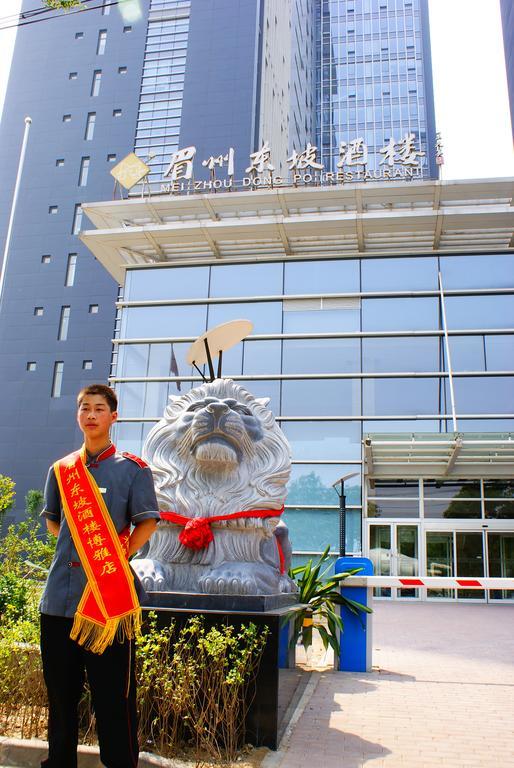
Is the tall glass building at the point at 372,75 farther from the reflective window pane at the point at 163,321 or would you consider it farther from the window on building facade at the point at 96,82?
the reflective window pane at the point at 163,321

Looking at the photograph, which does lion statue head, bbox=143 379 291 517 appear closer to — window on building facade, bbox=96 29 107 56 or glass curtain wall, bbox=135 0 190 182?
glass curtain wall, bbox=135 0 190 182

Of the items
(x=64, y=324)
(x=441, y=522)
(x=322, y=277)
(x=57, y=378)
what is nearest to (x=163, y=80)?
(x=64, y=324)

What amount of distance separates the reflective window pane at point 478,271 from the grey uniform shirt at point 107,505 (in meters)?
15.1

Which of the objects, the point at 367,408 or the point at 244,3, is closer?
the point at 367,408

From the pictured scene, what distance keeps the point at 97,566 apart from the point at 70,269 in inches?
1377

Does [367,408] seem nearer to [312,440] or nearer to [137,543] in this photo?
[312,440]

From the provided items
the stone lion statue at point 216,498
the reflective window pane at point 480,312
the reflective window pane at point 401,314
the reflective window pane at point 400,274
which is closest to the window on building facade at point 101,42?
the reflective window pane at point 400,274

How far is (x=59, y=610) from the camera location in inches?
103

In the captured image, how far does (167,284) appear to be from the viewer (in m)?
17.8

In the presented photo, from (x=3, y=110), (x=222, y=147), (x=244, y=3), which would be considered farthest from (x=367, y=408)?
(x=3, y=110)

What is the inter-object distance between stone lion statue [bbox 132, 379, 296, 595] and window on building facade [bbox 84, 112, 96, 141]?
36667 mm

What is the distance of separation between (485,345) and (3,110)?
1385 inches

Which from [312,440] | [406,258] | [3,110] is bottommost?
[312,440]

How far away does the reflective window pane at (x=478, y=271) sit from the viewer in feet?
54.1
